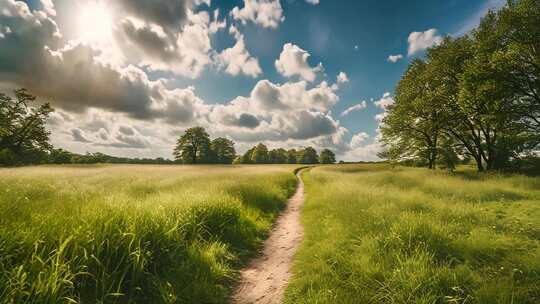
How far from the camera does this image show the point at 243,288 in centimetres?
454

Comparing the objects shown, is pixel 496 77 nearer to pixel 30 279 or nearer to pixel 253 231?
pixel 253 231

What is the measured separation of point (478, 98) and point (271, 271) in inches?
887

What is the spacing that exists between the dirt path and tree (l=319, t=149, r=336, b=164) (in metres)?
98.4

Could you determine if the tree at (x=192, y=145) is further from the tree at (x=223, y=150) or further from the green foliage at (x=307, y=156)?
the green foliage at (x=307, y=156)

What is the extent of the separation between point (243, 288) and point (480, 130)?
30867 mm

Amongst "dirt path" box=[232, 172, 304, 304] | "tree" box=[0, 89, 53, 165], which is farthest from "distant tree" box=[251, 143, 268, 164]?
"dirt path" box=[232, 172, 304, 304]

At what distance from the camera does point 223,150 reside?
286ft

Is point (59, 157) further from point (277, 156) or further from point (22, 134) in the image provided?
point (277, 156)

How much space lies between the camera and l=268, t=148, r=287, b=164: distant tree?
101 meters

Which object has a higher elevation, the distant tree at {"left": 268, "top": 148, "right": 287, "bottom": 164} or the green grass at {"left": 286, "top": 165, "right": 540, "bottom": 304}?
the distant tree at {"left": 268, "top": 148, "right": 287, "bottom": 164}

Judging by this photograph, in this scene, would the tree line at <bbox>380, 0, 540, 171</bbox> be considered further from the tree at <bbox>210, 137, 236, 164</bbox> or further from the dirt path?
the tree at <bbox>210, 137, 236, 164</bbox>

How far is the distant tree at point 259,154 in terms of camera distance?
311 feet

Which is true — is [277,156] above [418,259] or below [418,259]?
above

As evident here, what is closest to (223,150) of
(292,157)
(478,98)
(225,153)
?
(225,153)
